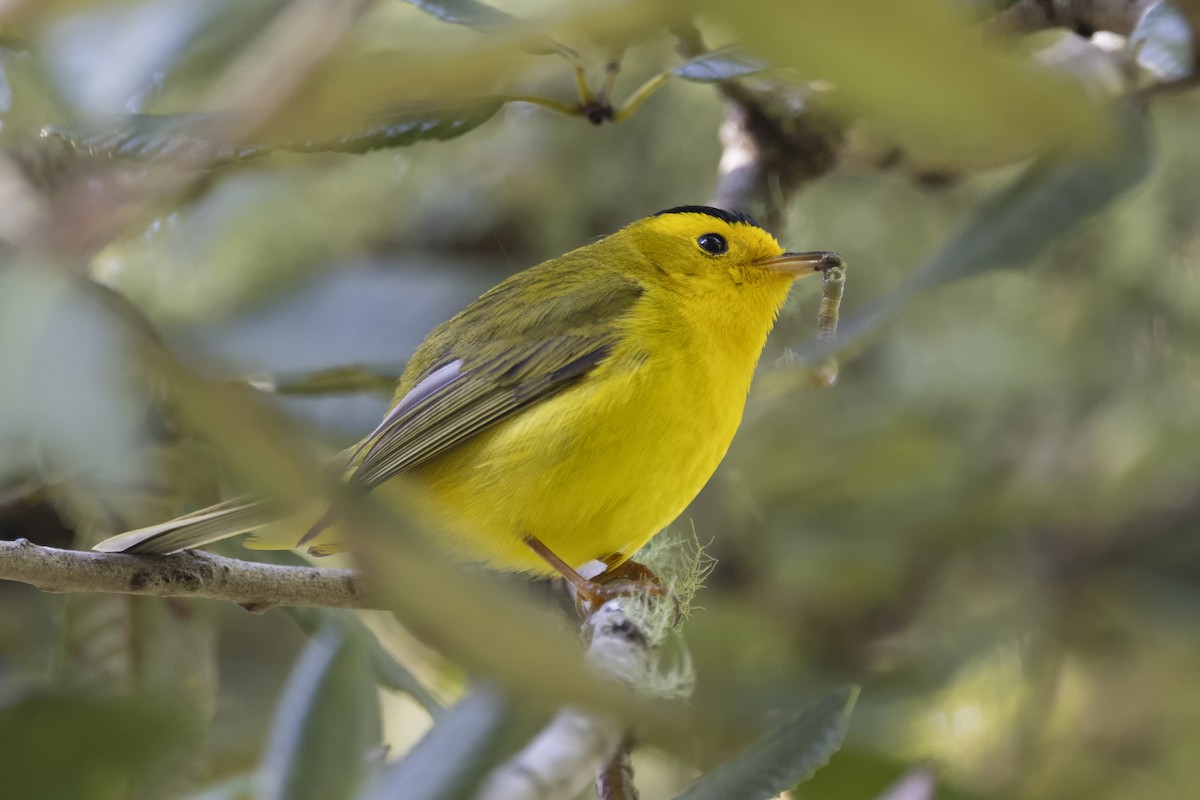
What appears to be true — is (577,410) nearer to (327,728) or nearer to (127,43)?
(327,728)

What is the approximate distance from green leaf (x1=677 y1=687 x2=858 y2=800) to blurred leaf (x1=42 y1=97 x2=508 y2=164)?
96 centimetres

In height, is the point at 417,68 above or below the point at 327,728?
above

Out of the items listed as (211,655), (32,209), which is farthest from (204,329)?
(211,655)

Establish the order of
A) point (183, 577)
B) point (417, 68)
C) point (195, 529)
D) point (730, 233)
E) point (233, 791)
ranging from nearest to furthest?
point (417, 68), point (183, 577), point (195, 529), point (233, 791), point (730, 233)

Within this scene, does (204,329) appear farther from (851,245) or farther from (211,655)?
(851,245)

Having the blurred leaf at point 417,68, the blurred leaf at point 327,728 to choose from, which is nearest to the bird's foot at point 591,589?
the blurred leaf at point 327,728

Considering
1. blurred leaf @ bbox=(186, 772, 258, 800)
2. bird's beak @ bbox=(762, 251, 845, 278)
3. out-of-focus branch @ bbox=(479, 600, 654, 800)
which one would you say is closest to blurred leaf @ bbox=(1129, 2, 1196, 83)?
bird's beak @ bbox=(762, 251, 845, 278)

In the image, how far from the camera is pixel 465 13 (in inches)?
73.3

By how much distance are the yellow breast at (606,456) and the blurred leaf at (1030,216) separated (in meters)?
0.27

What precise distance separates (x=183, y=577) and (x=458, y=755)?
541 millimetres

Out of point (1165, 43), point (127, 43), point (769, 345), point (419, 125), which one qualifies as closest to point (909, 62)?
point (127, 43)

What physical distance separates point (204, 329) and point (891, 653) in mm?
1932

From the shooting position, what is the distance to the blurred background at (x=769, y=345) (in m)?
0.97

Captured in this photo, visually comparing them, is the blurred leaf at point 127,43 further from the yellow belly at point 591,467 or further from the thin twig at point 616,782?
the thin twig at point 616,782
